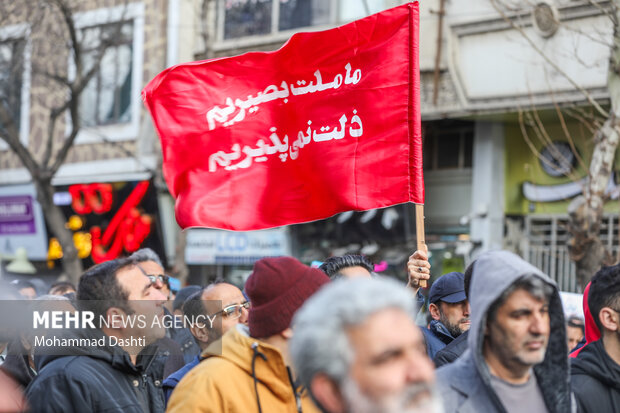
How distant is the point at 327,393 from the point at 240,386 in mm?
1123

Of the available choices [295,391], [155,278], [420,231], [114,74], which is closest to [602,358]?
[420,231]

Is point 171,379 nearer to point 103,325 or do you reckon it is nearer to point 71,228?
point 103,325

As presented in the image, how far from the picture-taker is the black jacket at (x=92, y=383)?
3.63 meters

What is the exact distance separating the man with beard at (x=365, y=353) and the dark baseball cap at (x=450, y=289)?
10.7ft

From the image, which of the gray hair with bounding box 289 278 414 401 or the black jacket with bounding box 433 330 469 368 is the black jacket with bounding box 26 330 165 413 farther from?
the gray hair with bounding box 289 278 414 401

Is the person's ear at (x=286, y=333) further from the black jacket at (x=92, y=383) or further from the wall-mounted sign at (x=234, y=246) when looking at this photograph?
the wall-mounted sign at (x=234, y=246)

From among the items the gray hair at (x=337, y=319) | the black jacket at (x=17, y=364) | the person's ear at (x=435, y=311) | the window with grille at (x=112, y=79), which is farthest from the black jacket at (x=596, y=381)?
the window with grille at (x=112, y=79)

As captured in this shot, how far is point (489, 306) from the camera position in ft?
10.2

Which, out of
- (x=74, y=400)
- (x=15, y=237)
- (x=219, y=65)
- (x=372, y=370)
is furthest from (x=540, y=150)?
(x=15, y=237)

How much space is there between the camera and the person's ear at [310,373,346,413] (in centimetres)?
213

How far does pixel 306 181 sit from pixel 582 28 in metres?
6.93

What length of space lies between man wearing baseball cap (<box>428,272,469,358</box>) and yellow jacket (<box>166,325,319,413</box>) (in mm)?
2283

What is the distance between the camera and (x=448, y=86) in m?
12.5

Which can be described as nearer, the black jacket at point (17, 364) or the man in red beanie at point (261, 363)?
the man in red beanie at point (261, 363)
